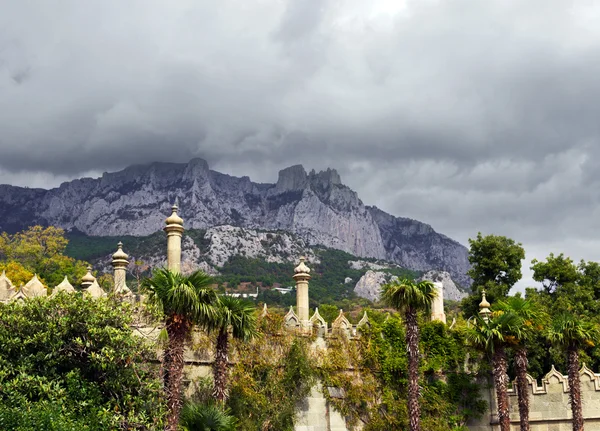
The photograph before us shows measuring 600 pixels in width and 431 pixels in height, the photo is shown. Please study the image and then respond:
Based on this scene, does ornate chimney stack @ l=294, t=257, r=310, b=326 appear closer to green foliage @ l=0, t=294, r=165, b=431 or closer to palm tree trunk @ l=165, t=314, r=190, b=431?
green foliage @ l=0, t=294, r=165, b=431

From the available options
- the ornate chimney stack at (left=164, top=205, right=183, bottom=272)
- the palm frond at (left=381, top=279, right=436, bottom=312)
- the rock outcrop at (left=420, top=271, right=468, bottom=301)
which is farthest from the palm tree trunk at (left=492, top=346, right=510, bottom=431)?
the rock outcrop at (left=420, top=271, right=468, bottom=301)

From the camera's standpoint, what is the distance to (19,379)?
19984 mm

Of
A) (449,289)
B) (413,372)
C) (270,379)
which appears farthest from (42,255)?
(449,289)

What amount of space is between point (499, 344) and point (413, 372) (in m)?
3.96

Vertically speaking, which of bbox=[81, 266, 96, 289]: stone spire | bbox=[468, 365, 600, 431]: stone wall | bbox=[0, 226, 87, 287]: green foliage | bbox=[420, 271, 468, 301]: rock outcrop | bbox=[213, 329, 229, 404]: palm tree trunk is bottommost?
bbox=[468, 365, 600, 431]: stone wall

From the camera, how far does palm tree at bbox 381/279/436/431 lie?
25.7 meters

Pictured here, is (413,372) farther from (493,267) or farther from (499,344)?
(493,267)

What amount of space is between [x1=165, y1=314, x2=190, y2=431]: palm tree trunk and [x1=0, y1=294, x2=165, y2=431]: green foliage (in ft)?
1.49

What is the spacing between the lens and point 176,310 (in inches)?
A: 814

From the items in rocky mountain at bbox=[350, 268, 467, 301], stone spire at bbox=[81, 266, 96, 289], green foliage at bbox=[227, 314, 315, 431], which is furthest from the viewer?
rocky mountain at bbox=[350, 268, 467, 301]

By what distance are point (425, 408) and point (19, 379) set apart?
17642 millimetres

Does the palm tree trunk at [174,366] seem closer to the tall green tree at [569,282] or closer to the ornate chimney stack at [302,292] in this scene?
the ornate chimney stack at [302,292]

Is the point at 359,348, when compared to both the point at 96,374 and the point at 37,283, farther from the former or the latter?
the point at 37,283

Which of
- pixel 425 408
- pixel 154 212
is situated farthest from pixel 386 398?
pixel 154 212
